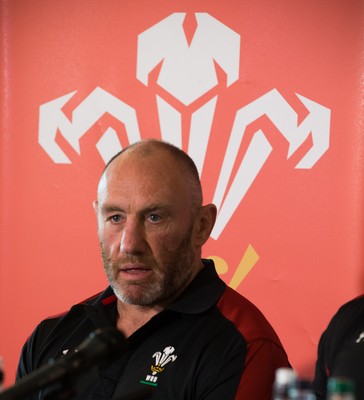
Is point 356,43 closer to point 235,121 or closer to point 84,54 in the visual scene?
point 235,121

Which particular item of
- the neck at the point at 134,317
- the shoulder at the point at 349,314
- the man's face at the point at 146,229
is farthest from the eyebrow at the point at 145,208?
the shoulder at the point at 349,314

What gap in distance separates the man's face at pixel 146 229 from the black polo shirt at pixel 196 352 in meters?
0.07

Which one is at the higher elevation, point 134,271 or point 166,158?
point 166,158

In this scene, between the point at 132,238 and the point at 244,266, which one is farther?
the point at 244,266

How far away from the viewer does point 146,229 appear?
1984mm

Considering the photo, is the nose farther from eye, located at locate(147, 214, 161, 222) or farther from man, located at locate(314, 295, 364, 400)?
man, located at locate(314, 295, 364, 400)

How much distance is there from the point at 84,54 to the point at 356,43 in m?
0.93

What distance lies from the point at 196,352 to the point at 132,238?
0.31 m

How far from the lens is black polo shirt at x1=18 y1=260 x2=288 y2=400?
1.82 metres

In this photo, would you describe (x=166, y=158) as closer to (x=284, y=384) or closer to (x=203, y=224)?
(x=203, y=224)

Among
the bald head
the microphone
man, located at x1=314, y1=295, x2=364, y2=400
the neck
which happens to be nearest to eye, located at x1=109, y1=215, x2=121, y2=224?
the bald head

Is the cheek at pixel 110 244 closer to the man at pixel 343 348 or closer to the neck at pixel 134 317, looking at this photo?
the neck at pixel 134 317

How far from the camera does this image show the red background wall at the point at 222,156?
235 centimetres

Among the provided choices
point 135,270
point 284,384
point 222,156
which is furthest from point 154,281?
point 284,384
